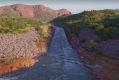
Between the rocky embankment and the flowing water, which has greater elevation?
the rocky embankment

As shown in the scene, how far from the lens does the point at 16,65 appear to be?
116 ft

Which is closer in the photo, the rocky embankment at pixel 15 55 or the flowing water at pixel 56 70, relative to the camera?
the flowing water at pixel 56 70

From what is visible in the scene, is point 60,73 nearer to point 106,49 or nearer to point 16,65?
point 16,65

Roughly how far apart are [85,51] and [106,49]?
13.9 ft

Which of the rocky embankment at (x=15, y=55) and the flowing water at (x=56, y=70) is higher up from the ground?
the rocky embankment at (x=15, y=55)

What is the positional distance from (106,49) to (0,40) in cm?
1658

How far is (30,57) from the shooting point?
40719 millimetres

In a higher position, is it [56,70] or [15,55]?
[15,55]

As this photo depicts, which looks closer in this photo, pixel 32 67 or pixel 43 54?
pixel 32 67

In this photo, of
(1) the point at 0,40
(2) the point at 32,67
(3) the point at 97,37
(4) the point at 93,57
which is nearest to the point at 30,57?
(2) the point at 32,67

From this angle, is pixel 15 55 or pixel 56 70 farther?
pixel 15 55

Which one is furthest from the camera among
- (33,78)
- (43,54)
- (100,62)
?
(43,54)

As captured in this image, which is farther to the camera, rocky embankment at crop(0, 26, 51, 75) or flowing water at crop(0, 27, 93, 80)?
rocky embankment at crop(0, 26, 51, 75)

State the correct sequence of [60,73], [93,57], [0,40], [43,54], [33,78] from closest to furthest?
[33,78], [60,73], [93,57], [43,54], [0,40]
